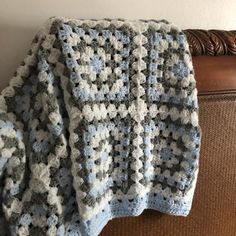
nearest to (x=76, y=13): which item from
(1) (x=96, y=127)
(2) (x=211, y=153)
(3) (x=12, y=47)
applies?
(3) (x=12, y=47)

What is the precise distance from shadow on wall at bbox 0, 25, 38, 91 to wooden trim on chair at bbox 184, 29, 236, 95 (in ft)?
1.17

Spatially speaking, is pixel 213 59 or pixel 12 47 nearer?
pixel 12 47

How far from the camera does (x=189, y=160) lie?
3.03 ft

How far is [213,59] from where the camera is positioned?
3.37 ft

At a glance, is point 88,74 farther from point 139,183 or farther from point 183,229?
point 183,229

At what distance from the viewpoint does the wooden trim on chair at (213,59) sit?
3.28ft

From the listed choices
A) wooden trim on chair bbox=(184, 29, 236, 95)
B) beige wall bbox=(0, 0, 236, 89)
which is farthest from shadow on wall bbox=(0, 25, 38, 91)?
wooden trim on chair bbox=(184, 29, 236, 95)

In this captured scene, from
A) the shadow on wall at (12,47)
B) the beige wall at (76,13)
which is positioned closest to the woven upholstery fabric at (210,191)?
the beige wall at (76,13)

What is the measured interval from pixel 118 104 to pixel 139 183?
170 mm

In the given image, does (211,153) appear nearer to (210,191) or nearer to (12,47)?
(210,191)

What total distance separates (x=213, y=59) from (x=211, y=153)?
0.73 feet

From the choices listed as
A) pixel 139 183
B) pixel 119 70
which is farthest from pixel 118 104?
pixel 139 183

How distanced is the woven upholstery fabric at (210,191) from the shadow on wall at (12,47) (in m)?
0.39

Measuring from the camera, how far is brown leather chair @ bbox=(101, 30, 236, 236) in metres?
1.01
